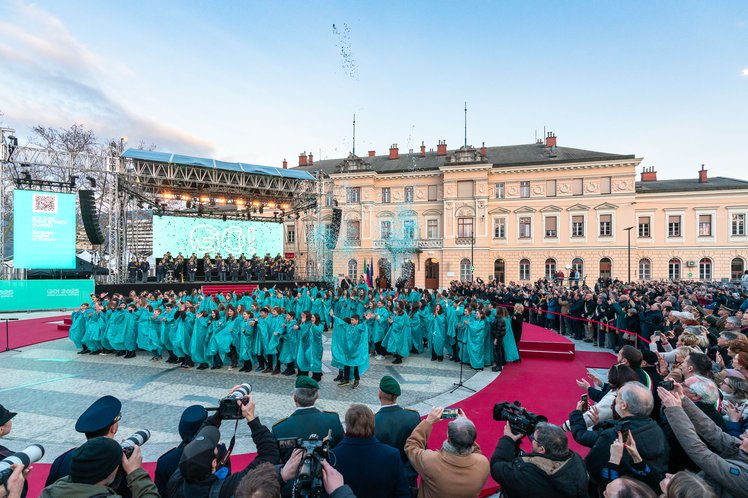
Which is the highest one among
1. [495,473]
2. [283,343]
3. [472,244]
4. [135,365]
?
[472,244]

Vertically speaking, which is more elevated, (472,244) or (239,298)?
(472,244)

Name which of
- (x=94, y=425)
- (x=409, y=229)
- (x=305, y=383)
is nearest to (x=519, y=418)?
(x=305, y=383)

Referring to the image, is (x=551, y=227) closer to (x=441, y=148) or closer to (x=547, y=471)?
(x=441, y=148)

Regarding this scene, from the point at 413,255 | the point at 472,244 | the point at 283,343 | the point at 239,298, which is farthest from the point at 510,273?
the point at 283,343

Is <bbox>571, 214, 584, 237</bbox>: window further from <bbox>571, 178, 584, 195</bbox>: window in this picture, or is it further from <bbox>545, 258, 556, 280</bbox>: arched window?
<bbox>545, 258, 556, 280</bbox>: arched window

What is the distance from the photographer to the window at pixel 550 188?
114 feet

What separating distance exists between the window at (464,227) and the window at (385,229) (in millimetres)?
7041

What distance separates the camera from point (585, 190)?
3388cm

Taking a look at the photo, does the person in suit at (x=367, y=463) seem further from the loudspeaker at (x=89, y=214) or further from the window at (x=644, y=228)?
the window at (x=644, y=228)

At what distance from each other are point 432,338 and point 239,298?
9.51 metres

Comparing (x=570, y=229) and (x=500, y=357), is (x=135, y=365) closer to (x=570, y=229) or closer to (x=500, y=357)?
(x=500, y=357)

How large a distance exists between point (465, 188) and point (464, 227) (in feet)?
12.5

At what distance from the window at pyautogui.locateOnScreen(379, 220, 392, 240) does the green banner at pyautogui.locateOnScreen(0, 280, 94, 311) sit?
25030 millimetres

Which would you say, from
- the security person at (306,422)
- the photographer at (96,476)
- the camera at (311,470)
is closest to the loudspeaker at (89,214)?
the security person at (306,422)
